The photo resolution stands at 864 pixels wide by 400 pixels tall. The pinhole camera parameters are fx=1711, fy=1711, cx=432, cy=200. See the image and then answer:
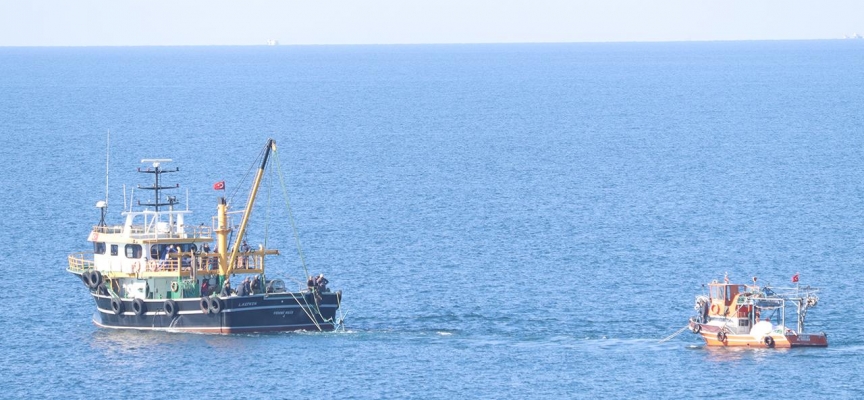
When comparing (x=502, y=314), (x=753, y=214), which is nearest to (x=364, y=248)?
(x=502, y=314)

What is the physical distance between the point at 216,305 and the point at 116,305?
629 centimetres

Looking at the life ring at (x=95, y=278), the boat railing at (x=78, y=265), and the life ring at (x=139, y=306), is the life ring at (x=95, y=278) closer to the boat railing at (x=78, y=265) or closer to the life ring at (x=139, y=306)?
the boat railing at (x=78, y=265)

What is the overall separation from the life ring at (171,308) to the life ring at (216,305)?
7.76ft

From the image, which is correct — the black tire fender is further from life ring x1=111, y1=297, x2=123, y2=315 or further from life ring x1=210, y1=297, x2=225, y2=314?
life ring x1=210, y1=297, x2=225, y2=314

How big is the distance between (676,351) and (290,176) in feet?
274

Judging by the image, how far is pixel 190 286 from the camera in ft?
311

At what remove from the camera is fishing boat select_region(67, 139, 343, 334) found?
93000 millimetres

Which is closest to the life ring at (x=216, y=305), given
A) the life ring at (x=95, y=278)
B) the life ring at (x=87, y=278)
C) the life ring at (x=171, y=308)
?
the life ring at (x=171, y=308)

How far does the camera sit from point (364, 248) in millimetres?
121312

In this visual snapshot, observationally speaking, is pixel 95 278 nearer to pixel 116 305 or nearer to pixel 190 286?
pixel 116 305

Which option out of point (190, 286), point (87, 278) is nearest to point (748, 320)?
point (190, 286)

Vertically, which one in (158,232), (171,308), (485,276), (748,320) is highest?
(158,232)

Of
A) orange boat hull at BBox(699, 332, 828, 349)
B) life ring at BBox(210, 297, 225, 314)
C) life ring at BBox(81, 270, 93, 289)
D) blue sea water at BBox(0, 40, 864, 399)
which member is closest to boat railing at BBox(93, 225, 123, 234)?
life ring at BBox(81, 270, 93, 289)

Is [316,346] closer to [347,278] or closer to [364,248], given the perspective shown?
[347,278]
